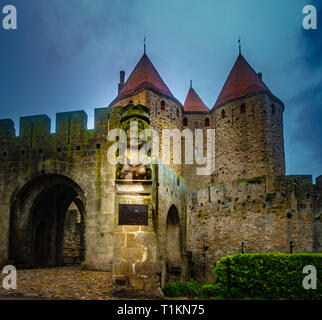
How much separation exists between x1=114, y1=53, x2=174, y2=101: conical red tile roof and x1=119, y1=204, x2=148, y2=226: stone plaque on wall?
62.3 feet

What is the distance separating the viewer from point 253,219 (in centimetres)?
1555

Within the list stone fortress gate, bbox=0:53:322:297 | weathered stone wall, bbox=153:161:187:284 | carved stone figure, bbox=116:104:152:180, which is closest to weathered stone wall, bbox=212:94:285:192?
stone fortress gate, bbox=0:53:322:297

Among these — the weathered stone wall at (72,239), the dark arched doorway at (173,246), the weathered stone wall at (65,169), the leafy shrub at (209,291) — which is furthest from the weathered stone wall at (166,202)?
the weathered stone wall at (72,239)

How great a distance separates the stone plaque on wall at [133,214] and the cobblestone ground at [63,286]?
1409 millimetres

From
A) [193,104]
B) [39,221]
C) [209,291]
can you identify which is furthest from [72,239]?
[193,104]

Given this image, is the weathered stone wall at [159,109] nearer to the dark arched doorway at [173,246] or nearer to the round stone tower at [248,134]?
the round stone tower at [248,134]

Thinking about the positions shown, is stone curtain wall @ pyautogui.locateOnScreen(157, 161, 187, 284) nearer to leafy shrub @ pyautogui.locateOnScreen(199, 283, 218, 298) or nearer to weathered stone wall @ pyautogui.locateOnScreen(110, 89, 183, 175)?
leafy shrub @ pyautogui.locateOnScreen(199, 283, 218, 298)

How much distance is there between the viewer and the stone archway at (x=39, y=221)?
36.9 ft

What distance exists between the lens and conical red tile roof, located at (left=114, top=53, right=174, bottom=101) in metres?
25.5

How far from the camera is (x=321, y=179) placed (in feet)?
49.0

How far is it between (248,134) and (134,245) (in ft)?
64.0

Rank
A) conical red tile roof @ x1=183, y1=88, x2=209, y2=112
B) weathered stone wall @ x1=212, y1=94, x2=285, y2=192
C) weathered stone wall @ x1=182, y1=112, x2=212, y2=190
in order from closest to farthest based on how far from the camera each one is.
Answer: weathered stone wall @ x1=212, y1=94, x2=285, y2=192
weathered stone wall @ x1=182, y1=112, x2=212, y2=190
conical red tile roof @ x1=183, y1=88, x2=209, y2=112
